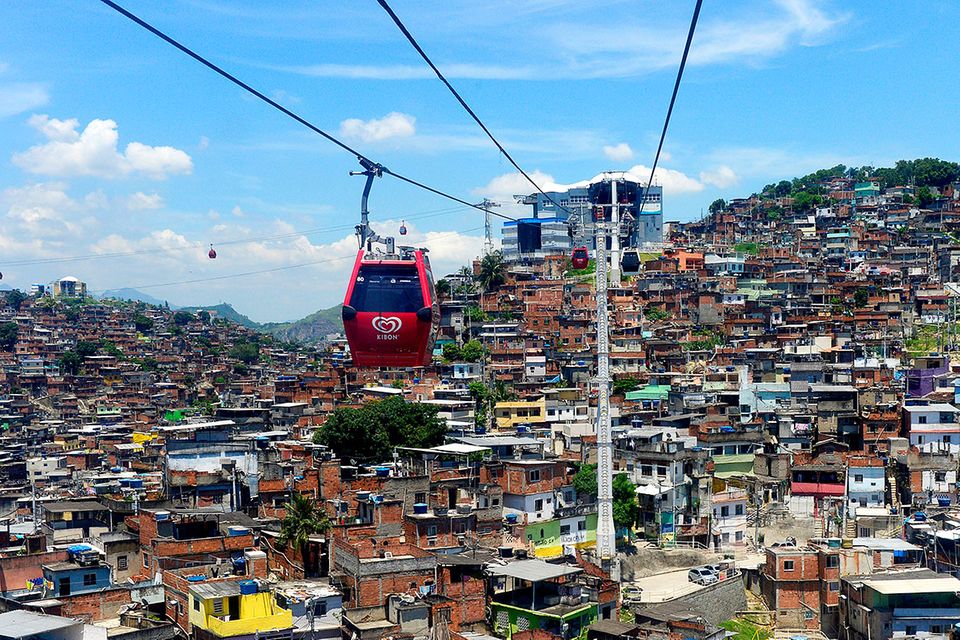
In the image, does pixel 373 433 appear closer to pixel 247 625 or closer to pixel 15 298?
pixel 247 625

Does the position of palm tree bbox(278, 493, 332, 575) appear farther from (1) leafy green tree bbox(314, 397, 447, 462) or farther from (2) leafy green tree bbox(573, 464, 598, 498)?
(1) leafy green tree bbox(314, 397, 447, 462)

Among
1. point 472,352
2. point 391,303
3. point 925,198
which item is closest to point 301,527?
point 391,303

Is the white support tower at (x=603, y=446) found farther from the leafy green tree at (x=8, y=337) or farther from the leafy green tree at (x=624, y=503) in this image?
the leafy green tree at (x=8, y=337)

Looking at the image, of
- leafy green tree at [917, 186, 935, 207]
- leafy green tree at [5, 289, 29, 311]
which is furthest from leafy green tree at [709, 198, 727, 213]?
leafy green tree at [5, 289, 29, 311]

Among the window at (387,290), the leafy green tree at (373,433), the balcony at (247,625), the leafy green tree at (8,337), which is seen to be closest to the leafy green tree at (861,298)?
the leafy green tree at (373,433)

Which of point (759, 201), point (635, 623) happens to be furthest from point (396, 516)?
point (759, 201)
